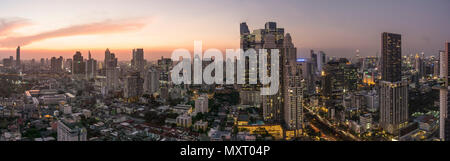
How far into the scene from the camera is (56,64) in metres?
15.9

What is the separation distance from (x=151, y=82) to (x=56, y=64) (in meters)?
7.39

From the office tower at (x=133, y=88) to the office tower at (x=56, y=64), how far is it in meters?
6.91

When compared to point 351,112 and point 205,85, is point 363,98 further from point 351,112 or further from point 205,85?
point 205,85

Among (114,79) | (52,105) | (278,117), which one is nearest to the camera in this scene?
(278,117)

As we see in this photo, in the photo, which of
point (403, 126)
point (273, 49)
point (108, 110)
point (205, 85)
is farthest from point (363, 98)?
point (108, 110)

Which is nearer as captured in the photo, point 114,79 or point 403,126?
point 403,126

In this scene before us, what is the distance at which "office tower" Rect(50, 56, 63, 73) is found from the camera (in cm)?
1562

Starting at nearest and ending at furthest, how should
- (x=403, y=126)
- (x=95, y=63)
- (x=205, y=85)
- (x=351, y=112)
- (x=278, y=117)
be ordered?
(x=403, y=126) < (x=278, y=117) < (x=351, y=112) < (x=205, y=85) < (x=95, y=63)

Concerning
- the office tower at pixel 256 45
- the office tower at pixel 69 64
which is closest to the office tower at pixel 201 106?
the office tower at pixel 256 45

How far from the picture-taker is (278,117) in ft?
23.3

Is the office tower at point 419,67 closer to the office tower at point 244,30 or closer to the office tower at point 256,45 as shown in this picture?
the office tower at point 256,45

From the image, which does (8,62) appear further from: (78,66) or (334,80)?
(334,80)

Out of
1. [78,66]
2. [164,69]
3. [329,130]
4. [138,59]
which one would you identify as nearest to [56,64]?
[78,66]
